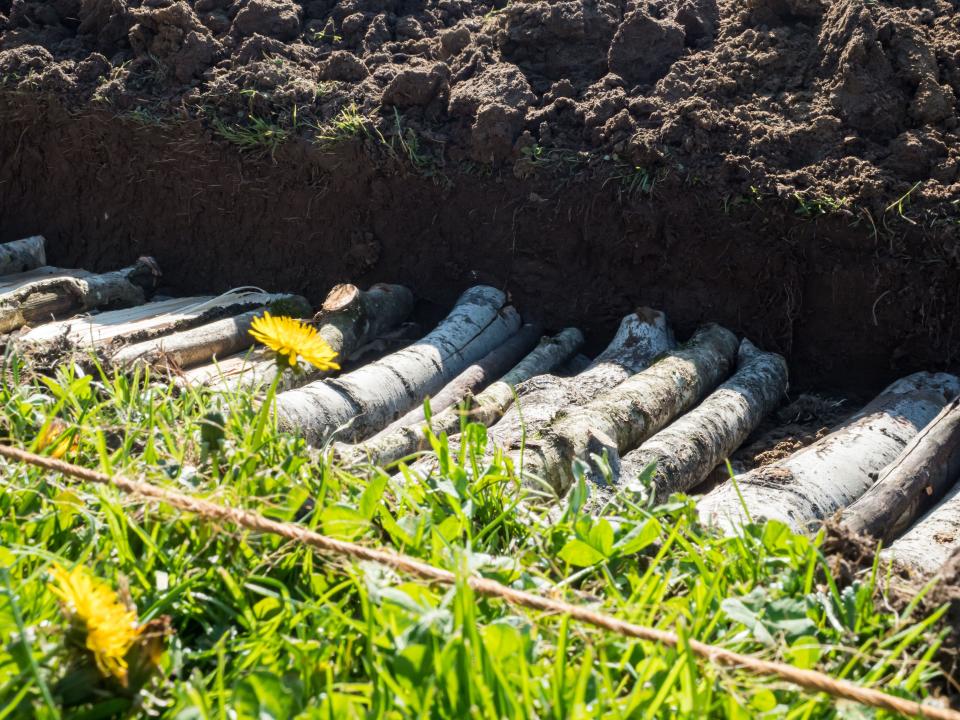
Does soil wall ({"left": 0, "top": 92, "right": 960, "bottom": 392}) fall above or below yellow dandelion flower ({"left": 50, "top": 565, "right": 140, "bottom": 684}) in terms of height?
above

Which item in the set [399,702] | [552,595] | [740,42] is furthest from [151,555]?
[740,42]

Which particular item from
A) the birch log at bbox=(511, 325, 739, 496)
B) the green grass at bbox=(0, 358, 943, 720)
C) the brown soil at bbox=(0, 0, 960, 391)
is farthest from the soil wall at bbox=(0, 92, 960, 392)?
the green grass at bbox=(0, 358, 943, 720)

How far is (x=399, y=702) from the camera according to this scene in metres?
1.52

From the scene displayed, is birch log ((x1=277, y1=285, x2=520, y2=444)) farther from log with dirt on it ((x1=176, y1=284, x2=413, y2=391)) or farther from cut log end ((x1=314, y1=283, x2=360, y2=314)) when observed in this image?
cut log end ((x1=314, y1=283, x2=360, y2=314))

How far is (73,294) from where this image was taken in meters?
4.58

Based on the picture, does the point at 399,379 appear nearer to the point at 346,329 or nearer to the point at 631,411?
the point at 346,329

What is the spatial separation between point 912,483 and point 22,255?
5175mm

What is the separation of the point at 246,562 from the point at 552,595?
0.67 meters

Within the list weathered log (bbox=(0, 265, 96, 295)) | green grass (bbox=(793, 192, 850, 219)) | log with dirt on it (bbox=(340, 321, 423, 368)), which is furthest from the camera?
weathered log (bbox=(0, 265, 96, 295))

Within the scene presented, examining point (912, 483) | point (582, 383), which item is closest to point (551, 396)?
point (582, 383)

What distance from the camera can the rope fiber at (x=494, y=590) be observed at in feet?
4.85

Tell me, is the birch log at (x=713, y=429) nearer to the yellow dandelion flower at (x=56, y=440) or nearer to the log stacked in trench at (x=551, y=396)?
the log stacked in trench at (x=551, y=396)

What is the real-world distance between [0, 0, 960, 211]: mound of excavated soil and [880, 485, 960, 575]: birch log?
1.80m

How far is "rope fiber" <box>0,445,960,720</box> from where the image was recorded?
1.48m
